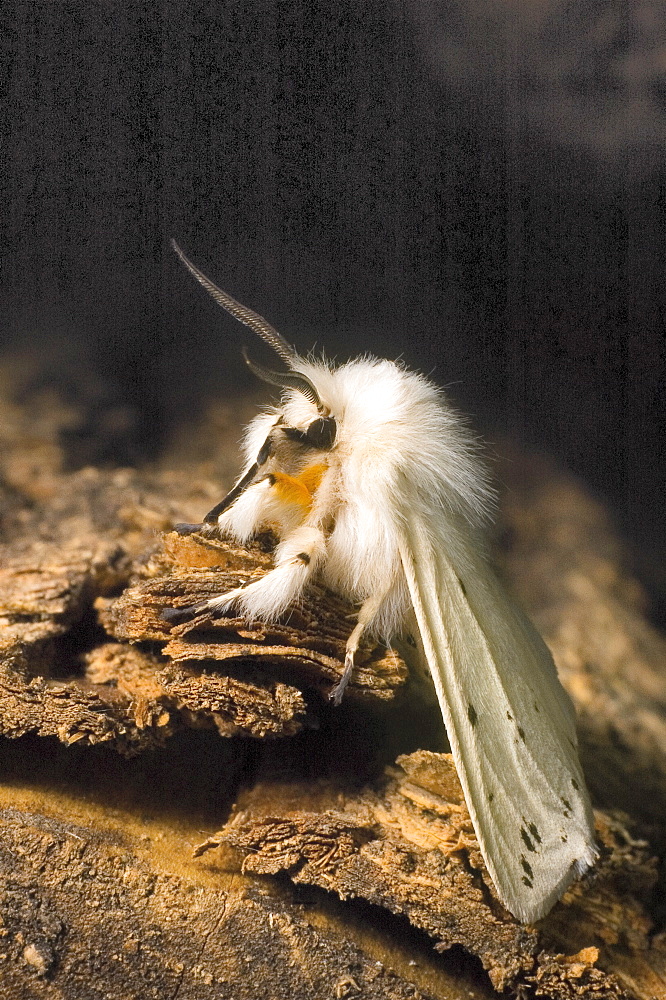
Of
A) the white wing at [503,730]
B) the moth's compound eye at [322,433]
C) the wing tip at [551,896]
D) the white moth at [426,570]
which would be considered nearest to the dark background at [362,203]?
the white moth at [426,570]

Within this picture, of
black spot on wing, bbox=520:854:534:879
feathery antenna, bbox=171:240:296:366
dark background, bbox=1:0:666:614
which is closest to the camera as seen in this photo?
black spot on wing, bbox=520:854:534:879

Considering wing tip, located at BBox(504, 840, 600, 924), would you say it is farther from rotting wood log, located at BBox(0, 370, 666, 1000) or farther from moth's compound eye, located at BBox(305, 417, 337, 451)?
moth's compound eye, located at BBox(305, 417, 337, 451)

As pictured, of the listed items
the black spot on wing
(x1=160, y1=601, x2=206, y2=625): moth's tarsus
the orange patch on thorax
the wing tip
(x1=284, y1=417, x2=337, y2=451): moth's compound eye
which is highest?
(x1=284, y1=417, x2=337, y2=451): moth's compound eye

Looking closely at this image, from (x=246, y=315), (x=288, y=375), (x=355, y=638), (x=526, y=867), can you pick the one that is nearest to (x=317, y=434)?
(x=288, y=375)

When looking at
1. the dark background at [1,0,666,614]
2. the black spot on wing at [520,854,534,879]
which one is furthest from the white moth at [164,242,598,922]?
the dark background at [1,0,666,614]

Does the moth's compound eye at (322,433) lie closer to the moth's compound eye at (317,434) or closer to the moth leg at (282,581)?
the moth's compound eye at (317,434)

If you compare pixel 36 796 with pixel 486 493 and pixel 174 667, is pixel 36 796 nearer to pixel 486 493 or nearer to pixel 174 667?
pixel 174 667
